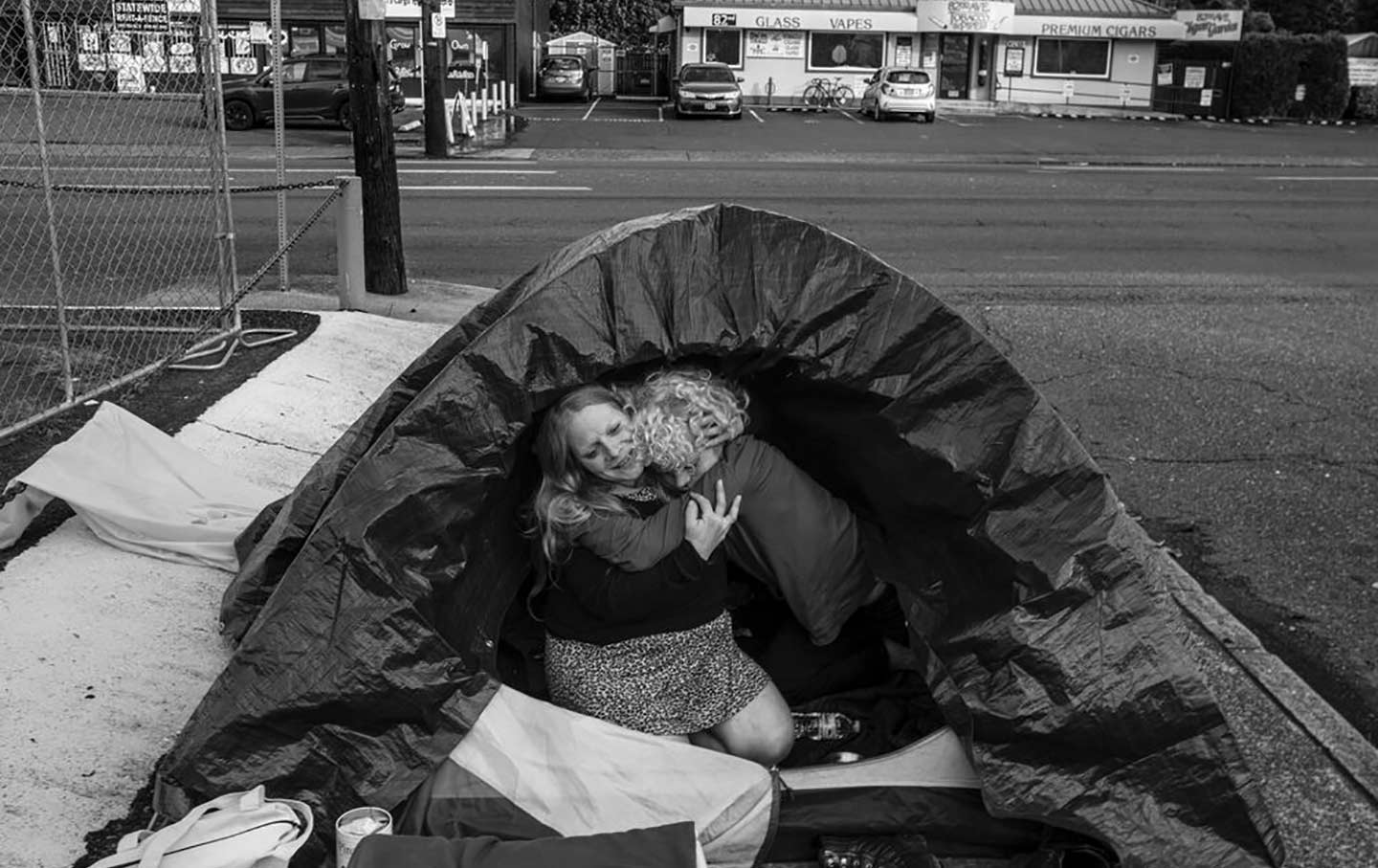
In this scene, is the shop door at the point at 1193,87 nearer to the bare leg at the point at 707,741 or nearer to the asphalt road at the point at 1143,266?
the asphalt road at the point at 1143,266

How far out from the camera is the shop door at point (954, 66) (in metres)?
40.2

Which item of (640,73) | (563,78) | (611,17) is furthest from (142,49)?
(611,17)

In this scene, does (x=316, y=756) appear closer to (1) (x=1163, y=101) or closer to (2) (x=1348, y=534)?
(2) (x=1348, y=534)

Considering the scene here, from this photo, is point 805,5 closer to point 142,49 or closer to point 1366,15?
point 1366,15

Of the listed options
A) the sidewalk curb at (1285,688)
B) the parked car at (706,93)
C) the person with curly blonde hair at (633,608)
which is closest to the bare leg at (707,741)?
the person with curly blonde hair at (633,608)

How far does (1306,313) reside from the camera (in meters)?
9.20

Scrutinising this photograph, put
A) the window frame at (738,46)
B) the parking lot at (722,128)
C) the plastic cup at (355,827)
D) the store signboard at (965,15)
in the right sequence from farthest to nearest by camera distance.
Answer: the window frame at (738,46)
the store signboard at (965,15)
the parking lot at (722,128)
the plastic cup at (355,827)

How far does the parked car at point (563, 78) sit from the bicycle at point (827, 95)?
6.47 m

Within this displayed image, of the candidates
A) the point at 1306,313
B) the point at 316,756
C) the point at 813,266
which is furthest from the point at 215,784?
the point at 1306,313

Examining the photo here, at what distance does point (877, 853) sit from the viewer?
3.14 meters

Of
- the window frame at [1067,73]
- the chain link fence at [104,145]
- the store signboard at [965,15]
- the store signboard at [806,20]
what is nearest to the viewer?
the chain link fence at [104,145]

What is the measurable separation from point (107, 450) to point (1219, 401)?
17.4 ft

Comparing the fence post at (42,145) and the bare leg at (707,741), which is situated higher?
the fence post at (42,145)

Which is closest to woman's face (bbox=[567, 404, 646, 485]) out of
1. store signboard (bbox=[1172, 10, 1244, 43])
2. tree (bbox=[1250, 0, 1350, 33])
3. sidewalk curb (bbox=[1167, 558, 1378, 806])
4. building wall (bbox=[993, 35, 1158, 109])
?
sidewalk curb (bbox=[1167, 558, 1378, 806])
